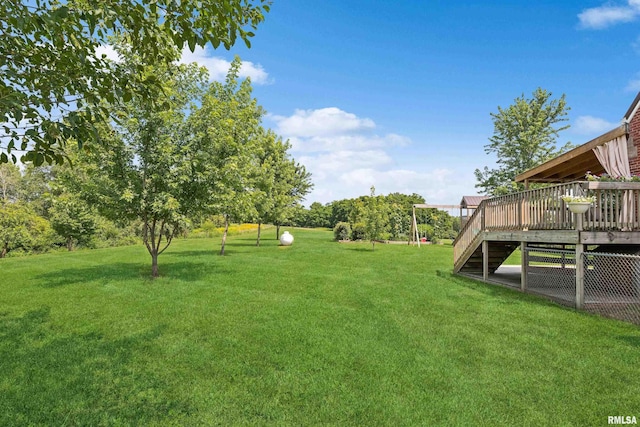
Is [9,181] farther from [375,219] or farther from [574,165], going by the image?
[574,165]

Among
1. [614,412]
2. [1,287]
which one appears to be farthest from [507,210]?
[1,287]

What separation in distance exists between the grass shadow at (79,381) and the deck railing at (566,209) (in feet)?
27.5

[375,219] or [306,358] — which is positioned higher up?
[375,219]

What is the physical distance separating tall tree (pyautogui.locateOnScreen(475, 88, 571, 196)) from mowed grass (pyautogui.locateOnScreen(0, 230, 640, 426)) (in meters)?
26.1

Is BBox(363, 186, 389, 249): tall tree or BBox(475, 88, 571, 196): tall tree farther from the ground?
BBox(475, 88, 571, 196): tall tree

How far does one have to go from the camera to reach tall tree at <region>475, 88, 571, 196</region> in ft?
100

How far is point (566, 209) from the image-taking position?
822 centimetres

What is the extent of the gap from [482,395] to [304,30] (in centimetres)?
1200

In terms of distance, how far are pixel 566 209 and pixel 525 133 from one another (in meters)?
25.7

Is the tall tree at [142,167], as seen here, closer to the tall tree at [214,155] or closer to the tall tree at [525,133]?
the tall tree at [214,155]

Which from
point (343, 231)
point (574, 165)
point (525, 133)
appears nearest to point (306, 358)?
point (574, 165)

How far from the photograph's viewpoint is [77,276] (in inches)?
435

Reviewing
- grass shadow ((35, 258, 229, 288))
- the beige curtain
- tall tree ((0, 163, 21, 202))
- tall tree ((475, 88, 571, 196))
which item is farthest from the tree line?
tall tree ((0, 163, 21, 202))

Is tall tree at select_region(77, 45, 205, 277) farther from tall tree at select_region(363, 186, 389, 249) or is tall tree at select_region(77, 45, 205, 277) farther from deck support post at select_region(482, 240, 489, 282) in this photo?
tall tree at select_region(363, 186, 389, 249)
